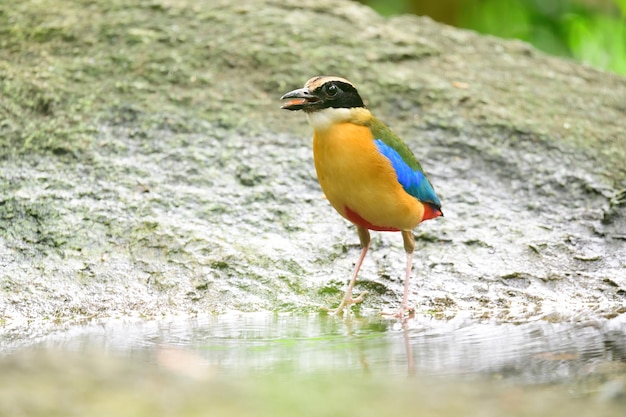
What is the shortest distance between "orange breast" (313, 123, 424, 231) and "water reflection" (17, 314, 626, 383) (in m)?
0.59

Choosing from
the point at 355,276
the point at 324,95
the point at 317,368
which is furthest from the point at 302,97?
the point at 317,368

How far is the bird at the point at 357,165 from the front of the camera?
4852 millimetres

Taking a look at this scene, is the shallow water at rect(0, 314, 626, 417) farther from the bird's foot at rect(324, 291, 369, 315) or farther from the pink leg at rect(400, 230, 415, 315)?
the pink leg at rect(400, 230, 415, 315)

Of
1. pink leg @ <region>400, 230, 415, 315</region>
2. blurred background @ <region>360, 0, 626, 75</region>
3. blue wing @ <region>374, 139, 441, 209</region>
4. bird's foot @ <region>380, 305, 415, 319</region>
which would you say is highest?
blue wing @ <region>374, 139, 441, 209</region>

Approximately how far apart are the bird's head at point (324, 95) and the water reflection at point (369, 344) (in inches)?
46.5

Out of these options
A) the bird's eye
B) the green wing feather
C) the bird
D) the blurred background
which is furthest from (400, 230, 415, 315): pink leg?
the blurred background

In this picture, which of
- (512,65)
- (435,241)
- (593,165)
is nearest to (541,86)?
(512,65)

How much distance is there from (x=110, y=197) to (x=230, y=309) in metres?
1.30

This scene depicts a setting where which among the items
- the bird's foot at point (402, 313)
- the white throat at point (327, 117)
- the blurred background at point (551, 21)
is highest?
the white throat at point (327, 117)

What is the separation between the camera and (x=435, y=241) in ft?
18.8

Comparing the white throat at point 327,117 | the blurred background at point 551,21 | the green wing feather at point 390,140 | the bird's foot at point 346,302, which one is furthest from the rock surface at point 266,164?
the blurred background at point 551,21

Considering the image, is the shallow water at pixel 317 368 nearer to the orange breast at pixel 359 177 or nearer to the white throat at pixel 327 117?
the orange breast at pixel 359 177

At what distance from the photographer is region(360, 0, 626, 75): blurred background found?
39.1 feet

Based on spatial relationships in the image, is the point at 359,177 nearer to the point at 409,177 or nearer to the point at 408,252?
the point at 409,177
